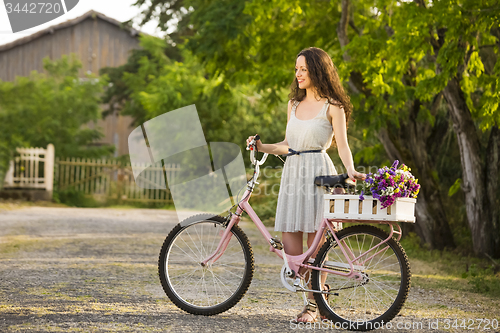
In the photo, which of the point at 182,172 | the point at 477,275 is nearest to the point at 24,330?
the point at 477,275

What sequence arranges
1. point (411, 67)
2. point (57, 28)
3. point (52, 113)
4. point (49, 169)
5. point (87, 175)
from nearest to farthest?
1. point (411, 67)
2. point (49, 169)
3. point (87, 175)
4. point (52, 113)
5. point (57, 28)

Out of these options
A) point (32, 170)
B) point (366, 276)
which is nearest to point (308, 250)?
point (366, 276)

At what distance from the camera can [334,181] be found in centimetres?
361

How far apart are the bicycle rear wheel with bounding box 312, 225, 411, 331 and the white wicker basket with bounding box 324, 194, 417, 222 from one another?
0.50ft

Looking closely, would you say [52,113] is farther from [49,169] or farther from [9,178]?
[9,178]

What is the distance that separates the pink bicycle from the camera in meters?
3.58

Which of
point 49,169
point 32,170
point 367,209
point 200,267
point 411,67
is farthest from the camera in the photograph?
point 49,169

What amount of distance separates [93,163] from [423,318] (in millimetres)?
15302

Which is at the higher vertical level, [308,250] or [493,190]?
[493,190]

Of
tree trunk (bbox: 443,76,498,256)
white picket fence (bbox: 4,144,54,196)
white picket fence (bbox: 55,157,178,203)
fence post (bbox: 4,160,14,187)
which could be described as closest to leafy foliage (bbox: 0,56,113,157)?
white picket fence (bbox: 55,157,178,203)

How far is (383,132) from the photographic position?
893 centimetres

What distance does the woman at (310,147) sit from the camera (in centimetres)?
376

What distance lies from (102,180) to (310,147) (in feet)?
50.1

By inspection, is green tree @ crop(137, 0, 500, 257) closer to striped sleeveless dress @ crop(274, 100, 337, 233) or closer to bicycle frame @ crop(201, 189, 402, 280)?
striped sleeveless dress @ crop(274, 100, 337, 233)
